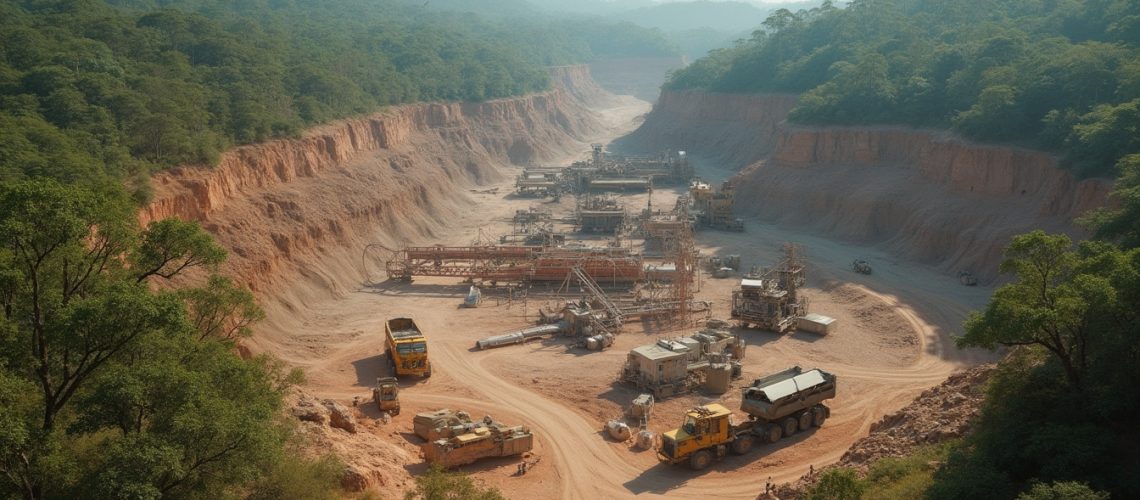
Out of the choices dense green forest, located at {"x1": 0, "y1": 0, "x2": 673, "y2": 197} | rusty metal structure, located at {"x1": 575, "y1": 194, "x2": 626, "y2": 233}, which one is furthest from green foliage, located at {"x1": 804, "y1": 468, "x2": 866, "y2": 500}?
rusty metal structure, located at {"x1": 575, "y1": 194, "x2": 626, "y2": 233}

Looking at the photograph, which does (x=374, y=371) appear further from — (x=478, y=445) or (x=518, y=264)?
(x=518, y=264)

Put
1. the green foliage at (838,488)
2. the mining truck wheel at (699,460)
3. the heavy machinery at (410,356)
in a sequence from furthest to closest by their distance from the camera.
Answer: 1. the heavy machinery at (410,356)
2. the mining truck wheel at (699,460)
3. the green foliage at (838,488)

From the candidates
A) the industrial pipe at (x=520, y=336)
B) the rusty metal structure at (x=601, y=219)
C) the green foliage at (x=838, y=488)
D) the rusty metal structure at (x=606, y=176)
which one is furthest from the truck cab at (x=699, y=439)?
the rusty metal structure at (x=606, y=176)

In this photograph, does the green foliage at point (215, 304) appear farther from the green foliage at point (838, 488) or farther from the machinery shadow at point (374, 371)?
the green foliage at point (838, 488)

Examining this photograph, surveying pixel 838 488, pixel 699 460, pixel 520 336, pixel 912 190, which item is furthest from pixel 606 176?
pixel 838 488

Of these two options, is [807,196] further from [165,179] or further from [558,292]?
[165,179]

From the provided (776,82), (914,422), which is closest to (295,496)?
(914,422)
